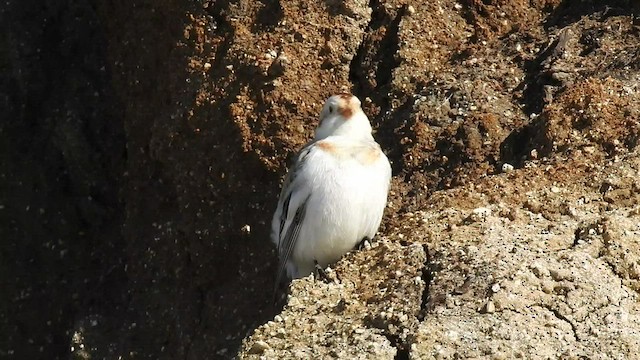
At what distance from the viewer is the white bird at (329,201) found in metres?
7.50

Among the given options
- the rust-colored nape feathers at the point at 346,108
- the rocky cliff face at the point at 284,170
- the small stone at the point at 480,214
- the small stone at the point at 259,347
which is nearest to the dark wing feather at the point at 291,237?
the rocky cliff face at the point at 284,170

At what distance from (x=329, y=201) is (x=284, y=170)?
1.30 meters

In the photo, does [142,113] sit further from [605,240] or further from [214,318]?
[605,240]

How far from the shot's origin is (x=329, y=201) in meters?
7.53

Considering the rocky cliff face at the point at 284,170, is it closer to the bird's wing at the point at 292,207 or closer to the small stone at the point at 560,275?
the small stone at the point at 560,275

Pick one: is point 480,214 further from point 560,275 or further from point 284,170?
point 284,170

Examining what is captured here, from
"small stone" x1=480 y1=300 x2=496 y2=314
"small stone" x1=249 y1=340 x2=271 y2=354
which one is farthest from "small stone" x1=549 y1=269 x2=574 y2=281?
"small stone" x1=249 y1=340 x2=271 y2=354

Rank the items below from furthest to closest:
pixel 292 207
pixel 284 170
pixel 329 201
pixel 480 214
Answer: pixel 284 170 → pixel 292 207 → pixel 329 201 → pixel 480 214

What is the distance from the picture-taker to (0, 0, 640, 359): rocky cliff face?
6.50 metres

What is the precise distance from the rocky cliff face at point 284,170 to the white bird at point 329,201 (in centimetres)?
20

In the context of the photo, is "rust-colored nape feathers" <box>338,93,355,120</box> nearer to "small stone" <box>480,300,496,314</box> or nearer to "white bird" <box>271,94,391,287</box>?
"white bird" <box>271,94,391,287</box>

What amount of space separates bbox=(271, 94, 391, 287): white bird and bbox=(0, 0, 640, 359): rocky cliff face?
20cm

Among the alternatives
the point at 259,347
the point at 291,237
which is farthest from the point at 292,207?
the point at 259,347

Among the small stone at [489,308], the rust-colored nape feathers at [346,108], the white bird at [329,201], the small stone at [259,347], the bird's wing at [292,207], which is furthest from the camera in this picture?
the rust-colored nape feathers at [346,108]
